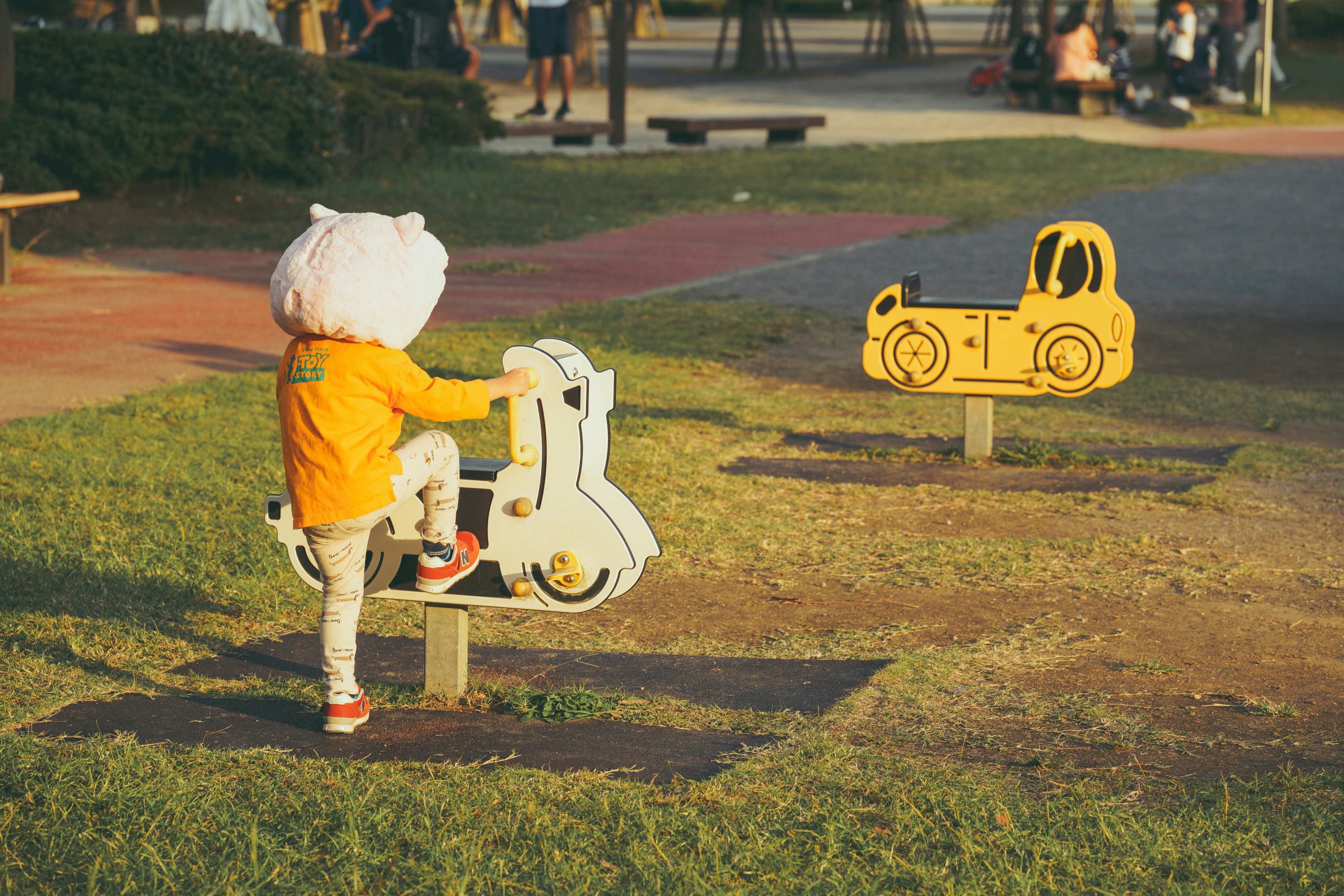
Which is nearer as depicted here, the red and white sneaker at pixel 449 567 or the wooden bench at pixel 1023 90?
the red and white sneaker at pixel 449 567

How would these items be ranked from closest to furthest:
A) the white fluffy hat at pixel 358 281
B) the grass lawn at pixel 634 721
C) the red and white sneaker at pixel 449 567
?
the grass lawn at pixel 634 721
the white fluffy hat at pixel 358 281
the red and white sneaker at pixel 449 567

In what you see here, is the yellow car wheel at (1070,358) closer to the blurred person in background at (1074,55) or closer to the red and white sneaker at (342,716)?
the red and white sneaker at (342,716)

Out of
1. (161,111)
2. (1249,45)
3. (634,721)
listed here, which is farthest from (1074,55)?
(634,721)

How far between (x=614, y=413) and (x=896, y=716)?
3.73m

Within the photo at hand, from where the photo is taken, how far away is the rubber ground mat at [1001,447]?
6.79 metres

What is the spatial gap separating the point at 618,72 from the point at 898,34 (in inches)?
860

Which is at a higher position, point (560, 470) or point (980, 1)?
point (980, 1)

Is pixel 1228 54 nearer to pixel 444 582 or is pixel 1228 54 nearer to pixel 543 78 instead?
pixel 543 78

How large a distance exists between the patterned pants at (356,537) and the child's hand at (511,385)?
0.64ft

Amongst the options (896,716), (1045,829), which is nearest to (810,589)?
(896,716)

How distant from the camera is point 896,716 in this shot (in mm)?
3865

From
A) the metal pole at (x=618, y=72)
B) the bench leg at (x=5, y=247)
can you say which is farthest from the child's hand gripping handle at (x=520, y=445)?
the metal pole at (x=618, y=72)

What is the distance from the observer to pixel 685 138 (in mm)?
21453

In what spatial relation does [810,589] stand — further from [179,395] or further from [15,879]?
[179,395]
